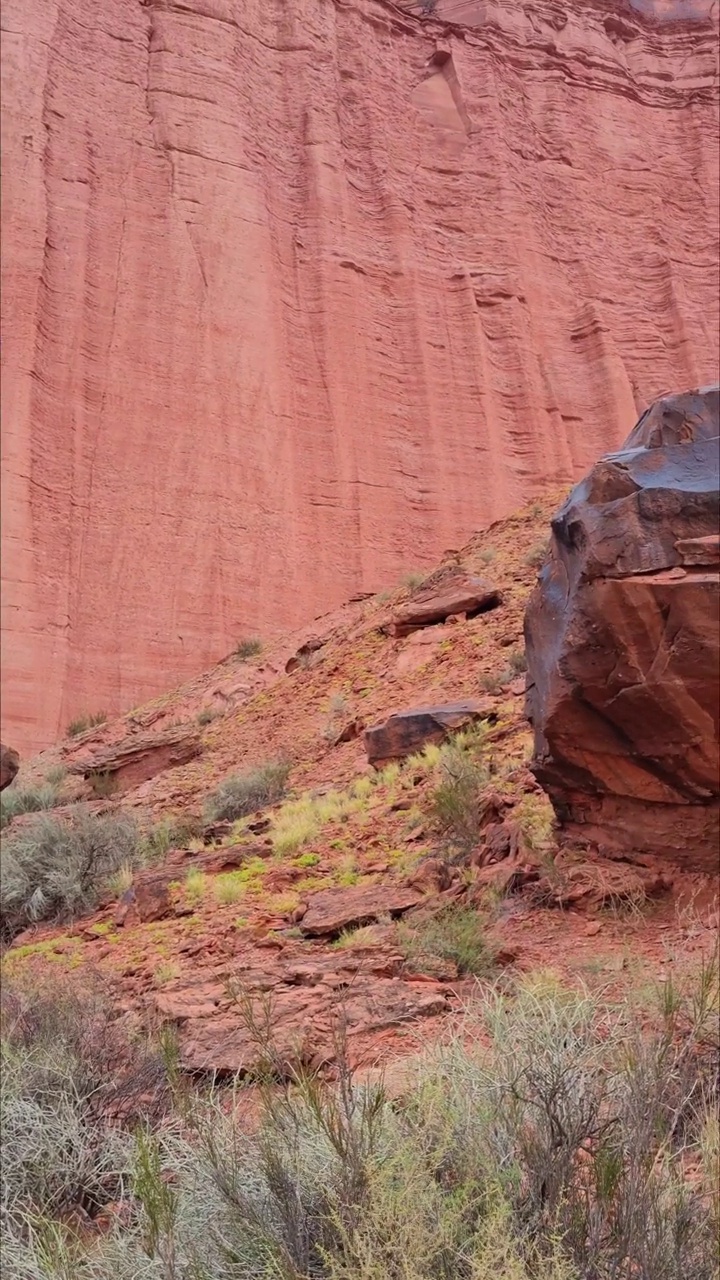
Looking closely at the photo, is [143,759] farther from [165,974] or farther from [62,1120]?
[62,1120]

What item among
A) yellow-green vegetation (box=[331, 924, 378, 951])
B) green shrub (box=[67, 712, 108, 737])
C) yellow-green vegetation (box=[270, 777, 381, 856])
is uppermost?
green shrub (box=[67, 712, 108, 737])

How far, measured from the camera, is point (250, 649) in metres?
20.5

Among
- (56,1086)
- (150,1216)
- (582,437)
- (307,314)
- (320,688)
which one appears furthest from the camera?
(582,437)

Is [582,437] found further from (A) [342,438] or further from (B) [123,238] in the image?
(B) [123,238]

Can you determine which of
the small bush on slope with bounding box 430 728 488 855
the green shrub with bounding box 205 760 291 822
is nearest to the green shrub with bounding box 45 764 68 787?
the green shrub with bounding box 205 760 291 822

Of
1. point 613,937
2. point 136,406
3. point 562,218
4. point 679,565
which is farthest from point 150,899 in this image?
point 562,218

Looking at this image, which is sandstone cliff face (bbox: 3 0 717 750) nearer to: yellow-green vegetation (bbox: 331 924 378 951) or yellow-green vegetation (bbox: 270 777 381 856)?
yellow-green vegetation (bbox: 270 777 381 856)

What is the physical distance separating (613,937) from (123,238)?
23630 mm

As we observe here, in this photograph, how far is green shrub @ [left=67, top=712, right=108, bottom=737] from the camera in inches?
781

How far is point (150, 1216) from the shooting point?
2480 mm

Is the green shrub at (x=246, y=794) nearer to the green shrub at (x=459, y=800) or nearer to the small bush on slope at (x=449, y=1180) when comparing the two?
the green shrub at (x=459, y=800)

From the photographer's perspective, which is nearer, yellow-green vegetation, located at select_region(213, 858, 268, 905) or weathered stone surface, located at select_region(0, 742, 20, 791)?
yellow-green vegetation, located at select_region(213, 858, 268, 905)

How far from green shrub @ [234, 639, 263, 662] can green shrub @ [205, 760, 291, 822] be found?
8.34 meters

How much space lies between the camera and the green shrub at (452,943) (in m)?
5.24
